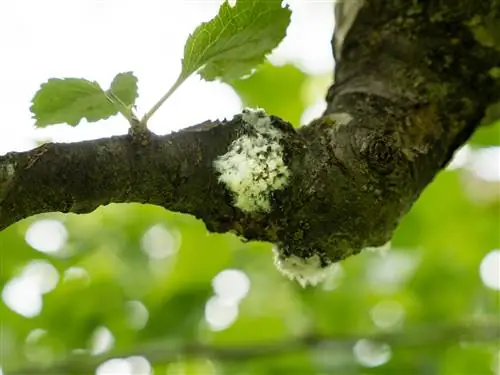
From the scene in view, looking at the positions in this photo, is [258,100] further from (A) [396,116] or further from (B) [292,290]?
(A) [396,116]

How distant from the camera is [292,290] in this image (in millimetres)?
1335

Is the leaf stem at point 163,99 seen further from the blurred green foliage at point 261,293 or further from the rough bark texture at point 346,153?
the blurred green foliage at point 261,293

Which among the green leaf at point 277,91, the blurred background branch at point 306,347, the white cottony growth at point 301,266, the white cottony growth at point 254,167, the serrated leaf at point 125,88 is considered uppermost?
the green leaf at point 277,91

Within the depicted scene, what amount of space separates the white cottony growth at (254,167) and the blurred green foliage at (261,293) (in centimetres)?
67

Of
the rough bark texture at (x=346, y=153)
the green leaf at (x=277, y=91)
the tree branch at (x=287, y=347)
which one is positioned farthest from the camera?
the green leaf at (x=277, y=91)

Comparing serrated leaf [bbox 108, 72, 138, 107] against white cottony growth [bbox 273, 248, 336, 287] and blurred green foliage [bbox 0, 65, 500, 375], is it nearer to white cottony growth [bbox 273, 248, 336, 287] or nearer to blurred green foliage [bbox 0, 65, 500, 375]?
white cottony growth [bbox 273, 248, 336, 287]

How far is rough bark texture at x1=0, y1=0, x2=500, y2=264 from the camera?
48 cm

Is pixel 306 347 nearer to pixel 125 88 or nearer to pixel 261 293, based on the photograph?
pixel 261 293

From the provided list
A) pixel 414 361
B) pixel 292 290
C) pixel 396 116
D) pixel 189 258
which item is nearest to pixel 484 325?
pixel 414 361

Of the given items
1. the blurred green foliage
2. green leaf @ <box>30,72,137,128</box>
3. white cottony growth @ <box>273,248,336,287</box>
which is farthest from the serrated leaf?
the blurred green foliage

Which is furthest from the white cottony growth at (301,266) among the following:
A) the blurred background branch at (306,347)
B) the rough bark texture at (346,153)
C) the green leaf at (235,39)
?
the blurred background branch at (306,347)

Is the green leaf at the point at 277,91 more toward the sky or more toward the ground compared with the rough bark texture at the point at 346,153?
more toward the sky

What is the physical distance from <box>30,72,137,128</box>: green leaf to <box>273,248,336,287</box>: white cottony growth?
0.17m

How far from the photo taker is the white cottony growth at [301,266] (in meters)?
0.60
